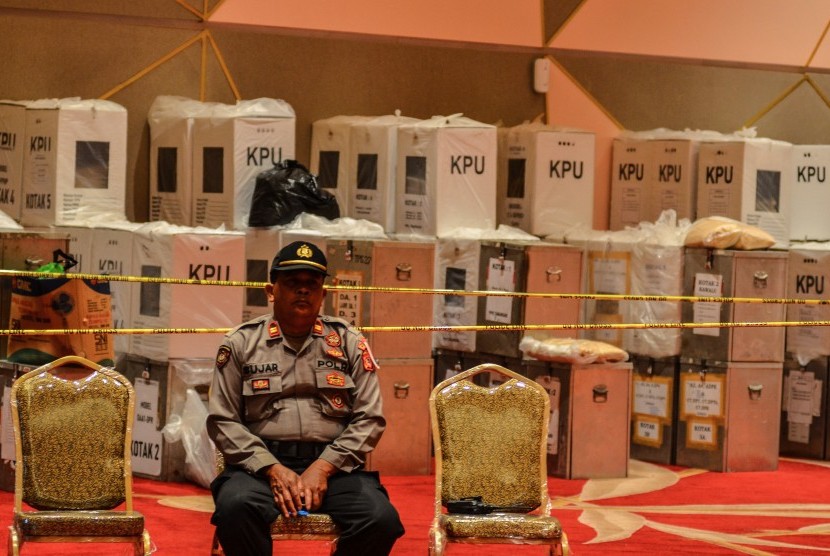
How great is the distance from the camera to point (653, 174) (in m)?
8.48

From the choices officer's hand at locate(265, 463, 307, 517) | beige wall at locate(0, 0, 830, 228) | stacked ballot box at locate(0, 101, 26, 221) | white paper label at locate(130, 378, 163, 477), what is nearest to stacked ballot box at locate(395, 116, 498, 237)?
beige wall at locate(0, 0, 830, 228)

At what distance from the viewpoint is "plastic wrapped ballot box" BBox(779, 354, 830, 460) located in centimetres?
802

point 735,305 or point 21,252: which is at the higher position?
point 21,252

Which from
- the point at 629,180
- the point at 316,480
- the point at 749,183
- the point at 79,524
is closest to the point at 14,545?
the point at 79,524

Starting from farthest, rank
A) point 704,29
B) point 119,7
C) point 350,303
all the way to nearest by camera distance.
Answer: point 704,29 < point 119,7 < point 350,303

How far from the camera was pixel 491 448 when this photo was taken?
15.1ft

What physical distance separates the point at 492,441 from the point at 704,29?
17.9 ft

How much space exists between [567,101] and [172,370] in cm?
370

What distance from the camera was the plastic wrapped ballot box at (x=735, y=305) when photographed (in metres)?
7.34

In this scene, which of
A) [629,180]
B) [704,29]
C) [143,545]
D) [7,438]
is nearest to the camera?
[143,545]

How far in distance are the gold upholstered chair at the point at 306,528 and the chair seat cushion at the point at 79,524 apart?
42 centimetres

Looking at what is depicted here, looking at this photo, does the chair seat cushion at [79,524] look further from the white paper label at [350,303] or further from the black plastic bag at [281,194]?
the black plastic bag at [281,194]

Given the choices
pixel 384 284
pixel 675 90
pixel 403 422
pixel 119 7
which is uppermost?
pixel 119 7

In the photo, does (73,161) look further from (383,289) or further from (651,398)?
(651,398)
